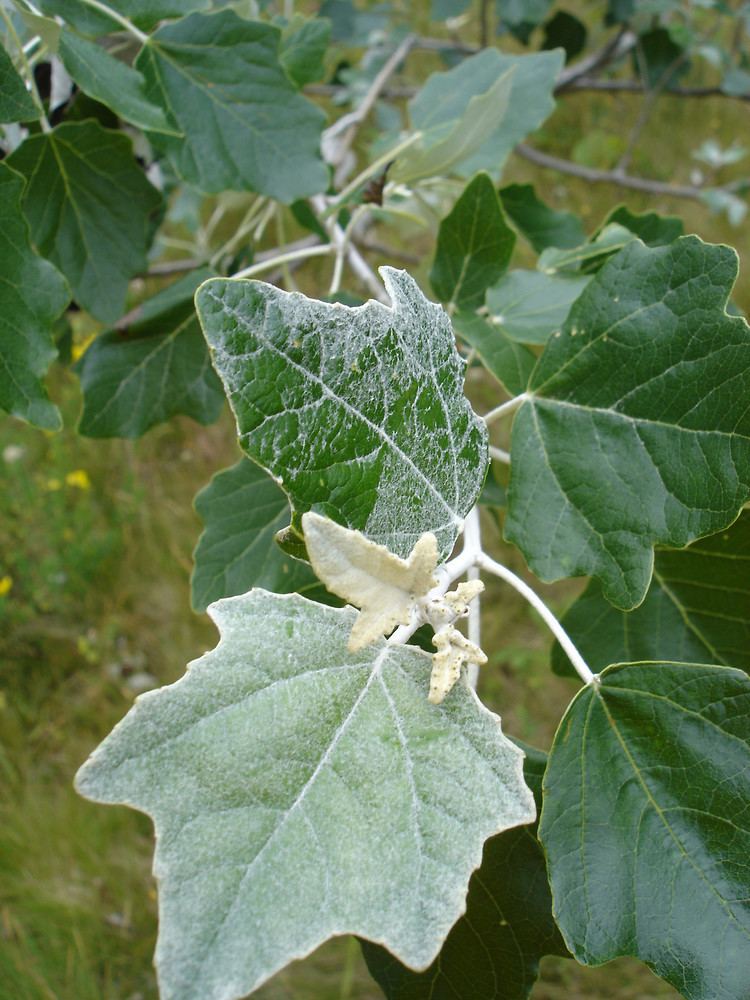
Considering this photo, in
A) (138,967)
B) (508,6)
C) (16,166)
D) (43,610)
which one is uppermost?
(16,166)

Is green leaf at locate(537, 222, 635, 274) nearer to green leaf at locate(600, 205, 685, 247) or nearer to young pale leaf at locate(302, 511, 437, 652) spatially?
green leaf at locate(600, 205, 685, 247)

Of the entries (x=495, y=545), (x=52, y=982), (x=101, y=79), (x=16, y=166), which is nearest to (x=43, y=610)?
(x=52, y=982)

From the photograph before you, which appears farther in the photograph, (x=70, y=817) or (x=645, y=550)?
(x=70, y=817)

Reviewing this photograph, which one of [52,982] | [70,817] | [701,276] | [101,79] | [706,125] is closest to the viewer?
[701,276]

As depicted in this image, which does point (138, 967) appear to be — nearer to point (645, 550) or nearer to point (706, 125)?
point (645, 550)

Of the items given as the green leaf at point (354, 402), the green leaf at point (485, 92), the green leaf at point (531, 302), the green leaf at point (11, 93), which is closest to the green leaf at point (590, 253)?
the green leaf at point (531, 302)

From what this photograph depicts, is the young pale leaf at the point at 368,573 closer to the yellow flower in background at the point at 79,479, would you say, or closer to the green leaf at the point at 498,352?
the green leaf at the point at 498,352

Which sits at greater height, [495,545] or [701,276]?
[701,276]

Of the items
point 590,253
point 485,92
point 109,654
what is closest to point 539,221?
point 485,92
